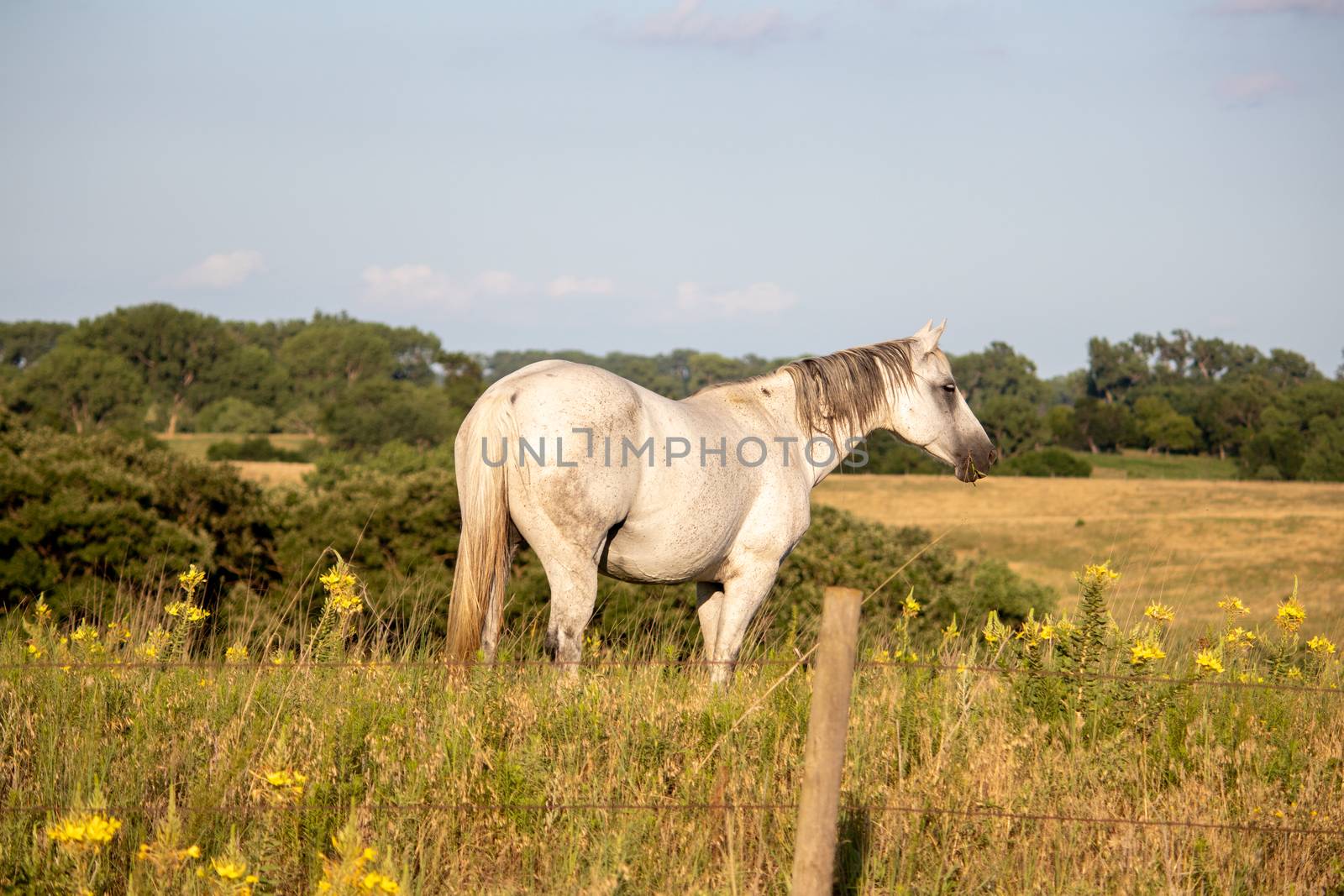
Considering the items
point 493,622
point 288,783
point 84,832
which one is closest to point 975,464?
point 493,622

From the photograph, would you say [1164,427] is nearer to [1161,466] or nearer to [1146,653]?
[1161,466]

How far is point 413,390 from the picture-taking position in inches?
3492

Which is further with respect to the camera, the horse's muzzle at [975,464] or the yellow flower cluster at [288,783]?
the horse's muzzle at [975,464]

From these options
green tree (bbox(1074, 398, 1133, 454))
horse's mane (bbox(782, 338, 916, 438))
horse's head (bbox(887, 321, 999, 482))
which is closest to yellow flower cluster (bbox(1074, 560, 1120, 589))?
horse's head (bbox(887, 321, 999, 482))

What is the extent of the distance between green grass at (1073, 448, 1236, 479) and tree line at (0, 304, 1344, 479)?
6.60 ft

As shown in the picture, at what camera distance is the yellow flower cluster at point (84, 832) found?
3.13 meters

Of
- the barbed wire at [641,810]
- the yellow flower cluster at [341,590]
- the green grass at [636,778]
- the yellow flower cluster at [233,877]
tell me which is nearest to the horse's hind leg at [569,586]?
the green grass at [636,778]

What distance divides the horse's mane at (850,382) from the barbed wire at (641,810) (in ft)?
8.45

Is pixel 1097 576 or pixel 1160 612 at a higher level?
pixel 1097 576

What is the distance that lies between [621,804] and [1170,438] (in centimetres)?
10130

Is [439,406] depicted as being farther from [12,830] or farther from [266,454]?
[12,830]

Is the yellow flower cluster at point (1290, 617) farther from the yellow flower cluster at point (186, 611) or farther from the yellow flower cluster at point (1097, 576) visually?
the yellow flower cluster at point (186, 611)

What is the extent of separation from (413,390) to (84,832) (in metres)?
87.9

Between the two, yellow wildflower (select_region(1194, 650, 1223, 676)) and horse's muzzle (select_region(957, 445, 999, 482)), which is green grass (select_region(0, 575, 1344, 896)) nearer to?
yellow wildflower (select_region(1194, 650, 1223, 676))
